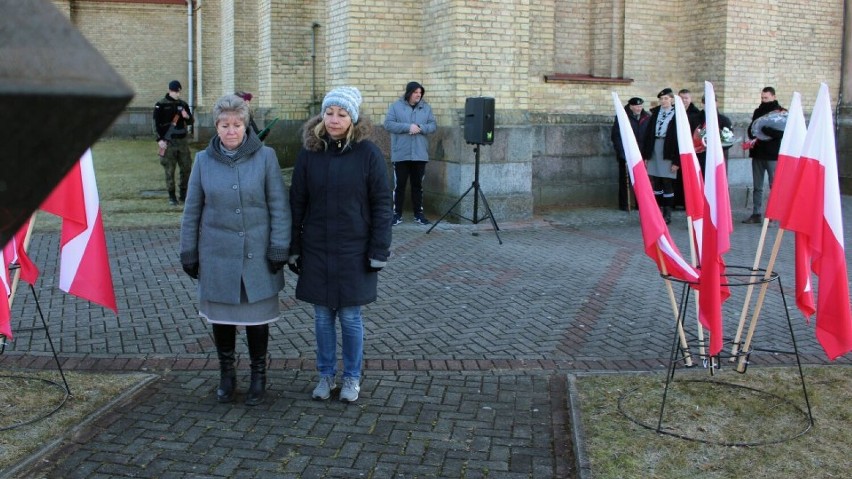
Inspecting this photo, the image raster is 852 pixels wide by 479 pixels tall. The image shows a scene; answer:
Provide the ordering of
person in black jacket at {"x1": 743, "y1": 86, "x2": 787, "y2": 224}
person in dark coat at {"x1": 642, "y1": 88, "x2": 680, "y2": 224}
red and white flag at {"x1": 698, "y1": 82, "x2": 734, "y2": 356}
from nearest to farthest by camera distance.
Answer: red and white flag at {"x1": 698, "y1": 82, "x2": 734, "y2": 356} < person in black jacket at {"x1": 743, "y1": 86, "x2": 787, "y2": 224} < person in dark coat at {"x1": 642, "y1": 88, "x2": 680, "y2": 224}

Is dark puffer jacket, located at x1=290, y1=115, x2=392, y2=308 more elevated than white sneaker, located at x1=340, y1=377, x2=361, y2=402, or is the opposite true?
dark puffer jacket, located at x1=290, y1=115, x2=392, y2=308

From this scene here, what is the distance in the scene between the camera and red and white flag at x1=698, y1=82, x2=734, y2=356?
175 inches

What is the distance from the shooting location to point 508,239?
35.3ft

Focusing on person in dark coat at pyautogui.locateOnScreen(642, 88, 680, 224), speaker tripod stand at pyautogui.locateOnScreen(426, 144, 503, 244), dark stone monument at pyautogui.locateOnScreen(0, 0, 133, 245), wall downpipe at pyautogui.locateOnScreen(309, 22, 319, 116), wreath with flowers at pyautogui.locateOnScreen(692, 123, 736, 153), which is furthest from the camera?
wall downpipe at pyautogui.locateOnScreen(309, 22, 319, 116)

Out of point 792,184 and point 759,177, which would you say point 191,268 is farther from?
point 759,177

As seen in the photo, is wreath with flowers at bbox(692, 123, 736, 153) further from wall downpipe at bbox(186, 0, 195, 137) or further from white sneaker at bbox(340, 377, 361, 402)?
wall downpipe at bbox(186, 0, 195, 137)

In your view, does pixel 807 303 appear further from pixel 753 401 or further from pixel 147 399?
pixel 147 399

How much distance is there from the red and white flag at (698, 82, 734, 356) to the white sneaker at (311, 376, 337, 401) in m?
2.11

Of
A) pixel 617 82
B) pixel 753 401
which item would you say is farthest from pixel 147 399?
pixel 617 82

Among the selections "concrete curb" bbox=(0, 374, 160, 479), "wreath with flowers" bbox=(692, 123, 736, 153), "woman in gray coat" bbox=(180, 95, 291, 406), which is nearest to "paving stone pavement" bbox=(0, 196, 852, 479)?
"concrete curb" bbox=(0, 374, 160, 479)

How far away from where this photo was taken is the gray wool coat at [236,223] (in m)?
4.75

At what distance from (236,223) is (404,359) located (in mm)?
1605

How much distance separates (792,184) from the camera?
450cm

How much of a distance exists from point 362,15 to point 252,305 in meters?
8.20
